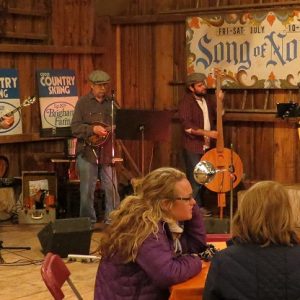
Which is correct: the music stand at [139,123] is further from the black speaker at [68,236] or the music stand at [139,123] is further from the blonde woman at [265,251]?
the blonde woman at [265,251]

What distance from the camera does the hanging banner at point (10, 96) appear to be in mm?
9414

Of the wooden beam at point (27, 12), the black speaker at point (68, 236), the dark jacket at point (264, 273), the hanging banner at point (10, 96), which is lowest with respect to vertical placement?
the black speaker at point (68, 236)

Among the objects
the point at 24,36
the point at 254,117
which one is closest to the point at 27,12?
the point at 24,36

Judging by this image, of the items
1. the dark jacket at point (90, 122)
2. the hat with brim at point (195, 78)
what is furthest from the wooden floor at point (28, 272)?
the hat with brim at point (195, 78)

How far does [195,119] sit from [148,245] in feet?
18.8

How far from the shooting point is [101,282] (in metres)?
3.67

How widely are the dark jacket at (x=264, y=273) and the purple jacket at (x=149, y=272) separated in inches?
18.1

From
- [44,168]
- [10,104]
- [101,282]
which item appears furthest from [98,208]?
[101,282]

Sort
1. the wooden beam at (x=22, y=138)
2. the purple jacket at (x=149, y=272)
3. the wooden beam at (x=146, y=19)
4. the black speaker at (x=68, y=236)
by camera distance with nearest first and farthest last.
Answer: the purple jacket at (x=149, y=272), the black speaker at (x=68, y=236), the wooden beam at (x=22, y=138), the wooden beam at (x=146, y=19)

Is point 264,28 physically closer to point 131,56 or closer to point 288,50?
point 288,50

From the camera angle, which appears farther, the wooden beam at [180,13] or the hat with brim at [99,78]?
the wooden beam at [180,13]

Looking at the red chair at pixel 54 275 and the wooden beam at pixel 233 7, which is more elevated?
the wooden beam at pixel 233 7

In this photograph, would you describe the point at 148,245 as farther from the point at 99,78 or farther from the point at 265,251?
the point at 99,78

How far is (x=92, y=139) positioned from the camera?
822cm
